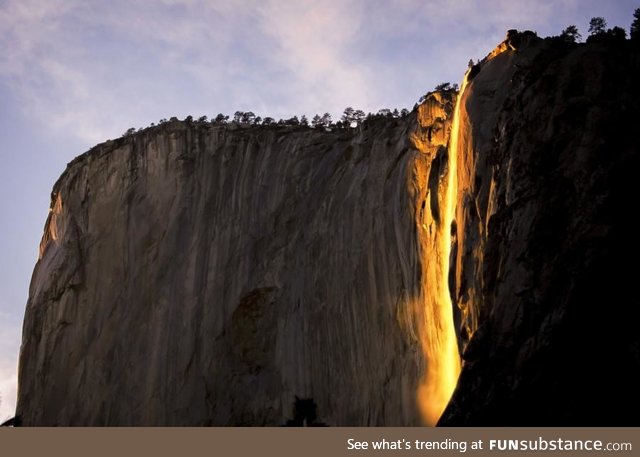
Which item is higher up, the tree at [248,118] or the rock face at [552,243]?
the tree at [248,118]

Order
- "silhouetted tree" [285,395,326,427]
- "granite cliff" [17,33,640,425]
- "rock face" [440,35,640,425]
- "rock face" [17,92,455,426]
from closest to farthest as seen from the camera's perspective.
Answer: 1. "rock face" [440,35,640,425]
2. "granite cliff" [17,33,640,425]
3. "rock face" [17,92,455,426]
4. "silhouetted tree" [285,395,326,427]

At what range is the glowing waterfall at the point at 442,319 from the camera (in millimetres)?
30266

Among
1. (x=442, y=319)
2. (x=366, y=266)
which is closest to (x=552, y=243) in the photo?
(x=442, y=319)

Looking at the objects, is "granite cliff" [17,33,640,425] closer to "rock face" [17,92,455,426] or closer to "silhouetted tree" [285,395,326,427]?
"rock face" [17,92,455,426]

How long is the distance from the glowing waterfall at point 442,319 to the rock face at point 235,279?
2.14 feet

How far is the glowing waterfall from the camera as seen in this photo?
30266 mm

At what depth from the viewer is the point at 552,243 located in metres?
25.1

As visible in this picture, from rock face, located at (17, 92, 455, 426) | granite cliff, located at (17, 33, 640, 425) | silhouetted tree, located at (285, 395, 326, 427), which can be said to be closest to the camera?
granite cliff, located at (17, 33, 640, 425)

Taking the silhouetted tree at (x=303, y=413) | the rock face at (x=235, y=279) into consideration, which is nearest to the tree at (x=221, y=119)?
the rock face at (x=235, y=279)

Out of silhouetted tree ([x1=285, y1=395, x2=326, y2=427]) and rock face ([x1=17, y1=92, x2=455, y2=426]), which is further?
silhouetted tree ([x1=285, y1=395, x2=326, y2=427])

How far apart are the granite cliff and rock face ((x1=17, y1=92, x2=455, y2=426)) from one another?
9 cm

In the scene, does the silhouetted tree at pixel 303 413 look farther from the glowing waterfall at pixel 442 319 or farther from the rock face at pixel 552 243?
the rock face at pixel 552 243

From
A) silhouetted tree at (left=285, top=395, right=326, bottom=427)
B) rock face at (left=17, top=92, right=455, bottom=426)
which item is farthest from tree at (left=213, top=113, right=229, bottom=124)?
silhouetted tree at (left=285, top=395, right=326, bottom=427)

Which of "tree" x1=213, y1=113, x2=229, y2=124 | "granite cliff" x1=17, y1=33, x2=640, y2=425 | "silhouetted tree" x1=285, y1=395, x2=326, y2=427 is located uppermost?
"tree" x1=213, y1=113, x2=229, y2=124
